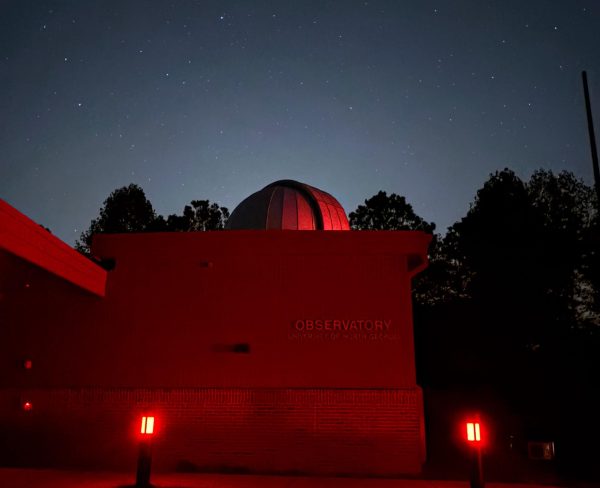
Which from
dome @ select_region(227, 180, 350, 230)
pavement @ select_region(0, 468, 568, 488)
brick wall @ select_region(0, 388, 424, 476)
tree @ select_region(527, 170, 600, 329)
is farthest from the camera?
tree @ select_region(527, 170, 600, 329)

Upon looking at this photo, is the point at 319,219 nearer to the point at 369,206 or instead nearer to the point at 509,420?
the point at 509,420

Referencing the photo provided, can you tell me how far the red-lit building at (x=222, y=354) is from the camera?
Answer: 996 centimetres

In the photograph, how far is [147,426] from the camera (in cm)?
819

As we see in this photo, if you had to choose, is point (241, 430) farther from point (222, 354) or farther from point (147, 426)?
point (147, 426)

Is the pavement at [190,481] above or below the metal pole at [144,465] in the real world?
below

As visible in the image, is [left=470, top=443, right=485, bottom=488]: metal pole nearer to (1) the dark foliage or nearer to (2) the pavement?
(2) the pavement

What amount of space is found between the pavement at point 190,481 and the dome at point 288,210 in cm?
643

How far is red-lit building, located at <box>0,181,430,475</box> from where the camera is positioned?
32.7ft

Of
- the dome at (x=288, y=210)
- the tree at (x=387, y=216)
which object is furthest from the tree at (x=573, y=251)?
the dome at (x=288, y=210)

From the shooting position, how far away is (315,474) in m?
9.80

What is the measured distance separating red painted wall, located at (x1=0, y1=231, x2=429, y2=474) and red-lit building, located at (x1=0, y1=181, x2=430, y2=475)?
21mm

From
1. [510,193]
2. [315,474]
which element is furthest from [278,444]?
[510,193]

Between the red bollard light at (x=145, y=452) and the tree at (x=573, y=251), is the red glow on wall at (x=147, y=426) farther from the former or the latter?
the tree at (x=573, y=251)

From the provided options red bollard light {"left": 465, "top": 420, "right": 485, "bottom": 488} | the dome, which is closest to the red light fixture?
red bollard light {"left": 465, "top": 420, "right": 485, "bottom": 488}
